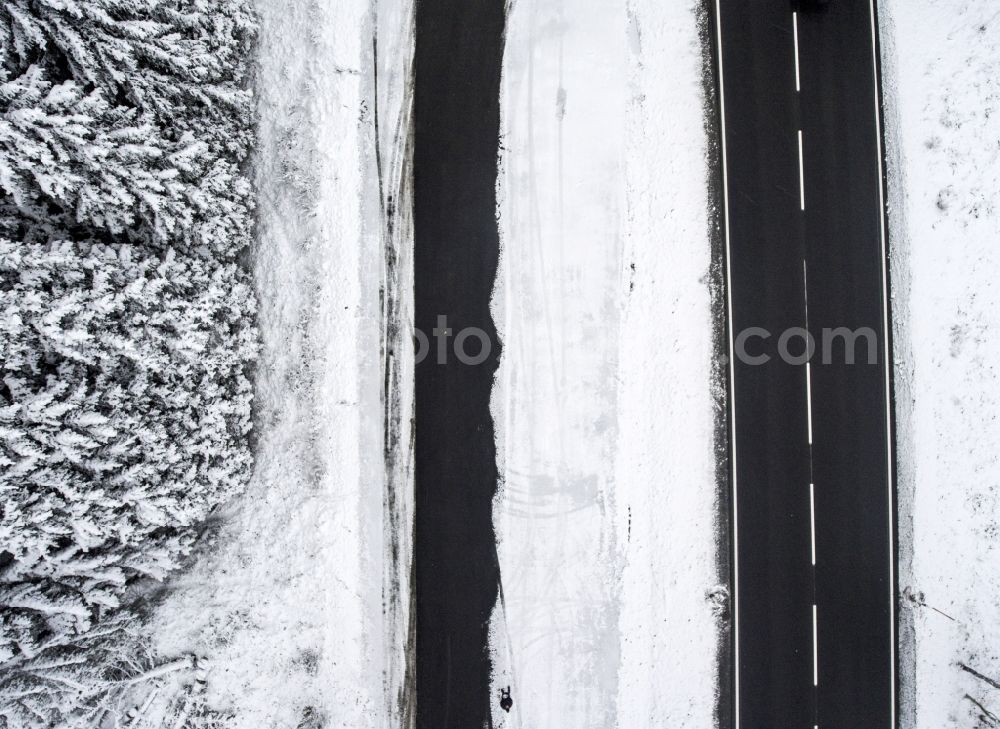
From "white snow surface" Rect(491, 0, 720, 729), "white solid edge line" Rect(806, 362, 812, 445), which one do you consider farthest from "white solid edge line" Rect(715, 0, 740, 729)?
"white solid edge line" Rect(806, 362, 812, 445)

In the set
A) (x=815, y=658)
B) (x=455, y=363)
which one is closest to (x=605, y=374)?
(x=455, y=363)

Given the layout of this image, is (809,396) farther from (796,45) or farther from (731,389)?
(796,45)

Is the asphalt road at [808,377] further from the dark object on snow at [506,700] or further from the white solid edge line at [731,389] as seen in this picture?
the dark object on snow at [506,700]

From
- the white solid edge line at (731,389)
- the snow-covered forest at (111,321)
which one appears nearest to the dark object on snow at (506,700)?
the white solid edge line at (731,389)

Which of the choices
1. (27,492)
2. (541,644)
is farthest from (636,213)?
(27,492)

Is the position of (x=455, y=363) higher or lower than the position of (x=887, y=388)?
higher

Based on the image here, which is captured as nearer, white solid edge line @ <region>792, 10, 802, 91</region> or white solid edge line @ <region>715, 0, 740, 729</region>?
white solid edge line @ <region>715, 0, 740, 729</region>

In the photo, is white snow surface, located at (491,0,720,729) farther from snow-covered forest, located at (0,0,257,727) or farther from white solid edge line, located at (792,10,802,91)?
snow-covered forest, located at (0,0,257,727)

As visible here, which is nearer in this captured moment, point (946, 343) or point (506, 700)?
point (506, 700)
